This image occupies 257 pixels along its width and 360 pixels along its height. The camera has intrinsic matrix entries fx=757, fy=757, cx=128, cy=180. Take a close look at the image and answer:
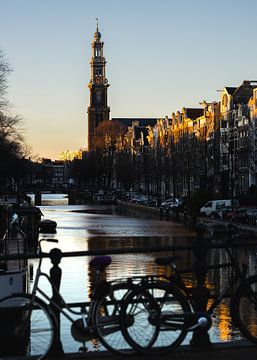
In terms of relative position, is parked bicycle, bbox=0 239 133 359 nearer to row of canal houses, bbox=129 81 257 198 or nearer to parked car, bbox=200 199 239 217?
parked car, bbox=200 199 239 217

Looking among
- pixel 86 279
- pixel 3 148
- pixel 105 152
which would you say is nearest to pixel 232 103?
pixel 3 148

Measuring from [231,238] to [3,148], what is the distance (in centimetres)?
6297

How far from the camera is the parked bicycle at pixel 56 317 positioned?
843 cm

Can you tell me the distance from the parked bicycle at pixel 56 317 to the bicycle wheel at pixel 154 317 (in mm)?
133

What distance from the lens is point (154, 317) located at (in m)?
8.74

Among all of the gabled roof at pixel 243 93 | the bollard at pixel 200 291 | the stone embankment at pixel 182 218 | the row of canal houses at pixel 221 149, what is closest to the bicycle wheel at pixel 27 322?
the bollard at pixel 200 291

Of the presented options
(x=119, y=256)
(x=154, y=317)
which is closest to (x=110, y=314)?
(x=154, y=317)

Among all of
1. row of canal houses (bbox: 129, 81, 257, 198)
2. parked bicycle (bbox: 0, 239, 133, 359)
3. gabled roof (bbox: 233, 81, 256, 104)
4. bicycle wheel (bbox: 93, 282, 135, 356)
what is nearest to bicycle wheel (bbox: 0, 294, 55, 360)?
parked bicycle (bbox: 0, 239, 133, 359)

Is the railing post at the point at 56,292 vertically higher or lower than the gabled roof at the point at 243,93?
lower

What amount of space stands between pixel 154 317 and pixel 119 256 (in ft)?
118

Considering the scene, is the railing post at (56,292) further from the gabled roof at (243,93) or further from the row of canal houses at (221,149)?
the gabled roof at (243,93)

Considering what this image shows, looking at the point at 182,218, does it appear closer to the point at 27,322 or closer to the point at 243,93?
the point at 243,93

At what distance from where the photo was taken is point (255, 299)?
31.0ft

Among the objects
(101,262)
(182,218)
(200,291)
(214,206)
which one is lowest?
(182,218)
